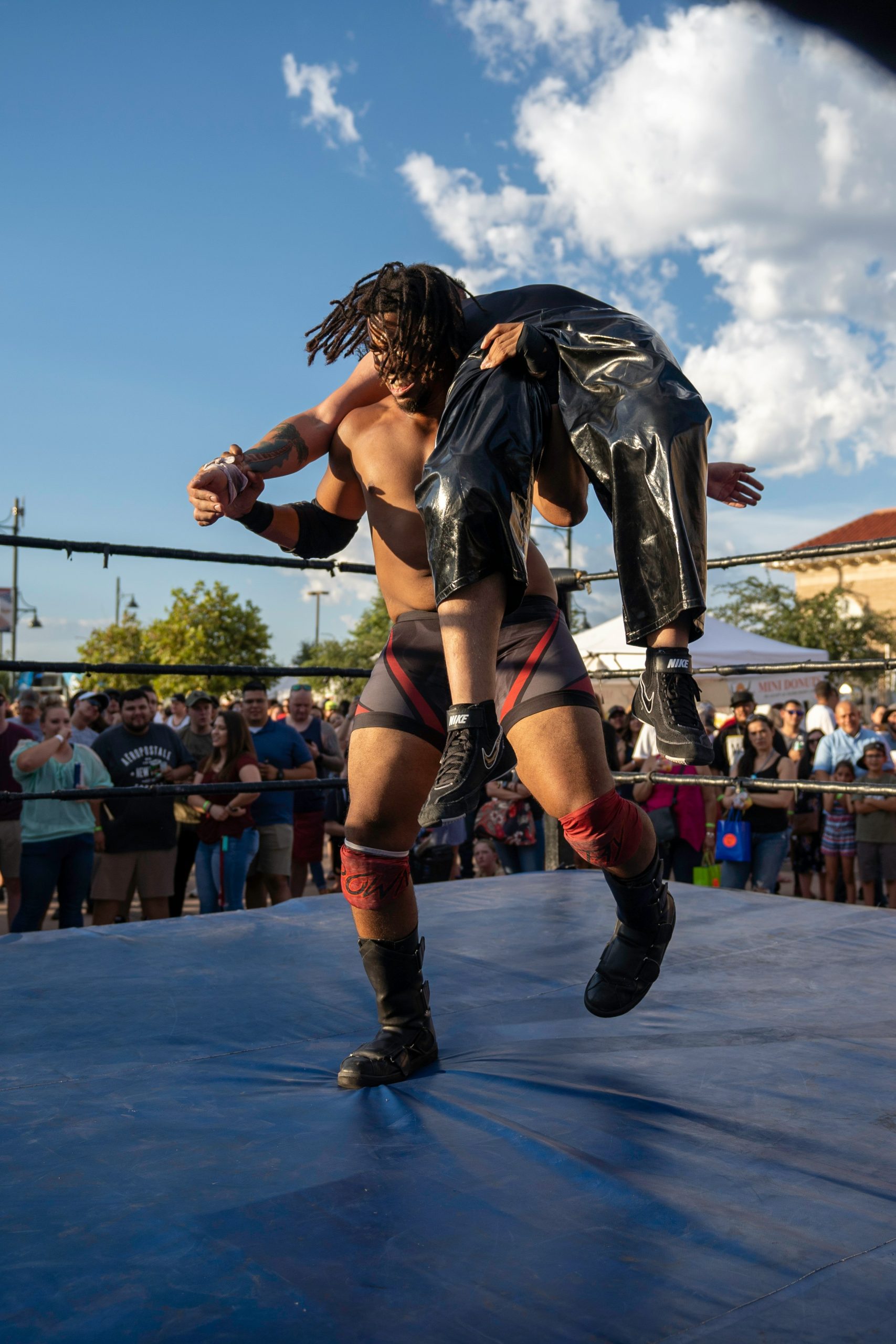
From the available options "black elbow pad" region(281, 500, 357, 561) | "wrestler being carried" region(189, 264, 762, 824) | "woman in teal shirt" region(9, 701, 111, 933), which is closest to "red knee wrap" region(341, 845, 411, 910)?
"wrestler being carried" region(189, 264, 762, 824)

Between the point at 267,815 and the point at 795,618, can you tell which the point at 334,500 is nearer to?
the point at 267,815

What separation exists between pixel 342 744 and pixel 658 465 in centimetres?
690

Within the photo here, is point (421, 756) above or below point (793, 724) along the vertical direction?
below

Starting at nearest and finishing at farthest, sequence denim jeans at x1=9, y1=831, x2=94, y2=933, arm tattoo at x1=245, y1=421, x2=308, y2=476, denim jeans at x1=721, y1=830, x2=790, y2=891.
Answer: arm tattoo at x1=245, y1=421, x2=308, y2=476 → denim jeans at x1=9, y1=831, x2=94, y2=933 → denim jeans at x1=721, y1=830, x2=790, y2=891

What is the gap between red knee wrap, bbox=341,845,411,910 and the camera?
1930mm

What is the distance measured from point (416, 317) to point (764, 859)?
4469mm

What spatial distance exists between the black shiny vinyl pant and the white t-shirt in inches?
254

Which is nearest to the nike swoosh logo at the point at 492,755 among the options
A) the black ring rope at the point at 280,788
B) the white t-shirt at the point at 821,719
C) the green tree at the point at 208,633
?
the black ring rope at the point at 280,788

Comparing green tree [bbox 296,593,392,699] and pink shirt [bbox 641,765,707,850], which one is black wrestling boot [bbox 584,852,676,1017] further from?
green tree [bbox 296,593,392,699]

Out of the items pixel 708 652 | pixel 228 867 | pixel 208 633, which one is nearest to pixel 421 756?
pixel 228 867

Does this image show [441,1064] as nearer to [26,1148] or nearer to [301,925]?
[26,1148]

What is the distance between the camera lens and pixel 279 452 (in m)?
2.03

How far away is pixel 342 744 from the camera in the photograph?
8.39 m

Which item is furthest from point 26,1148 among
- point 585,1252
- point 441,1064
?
point 585,1252
